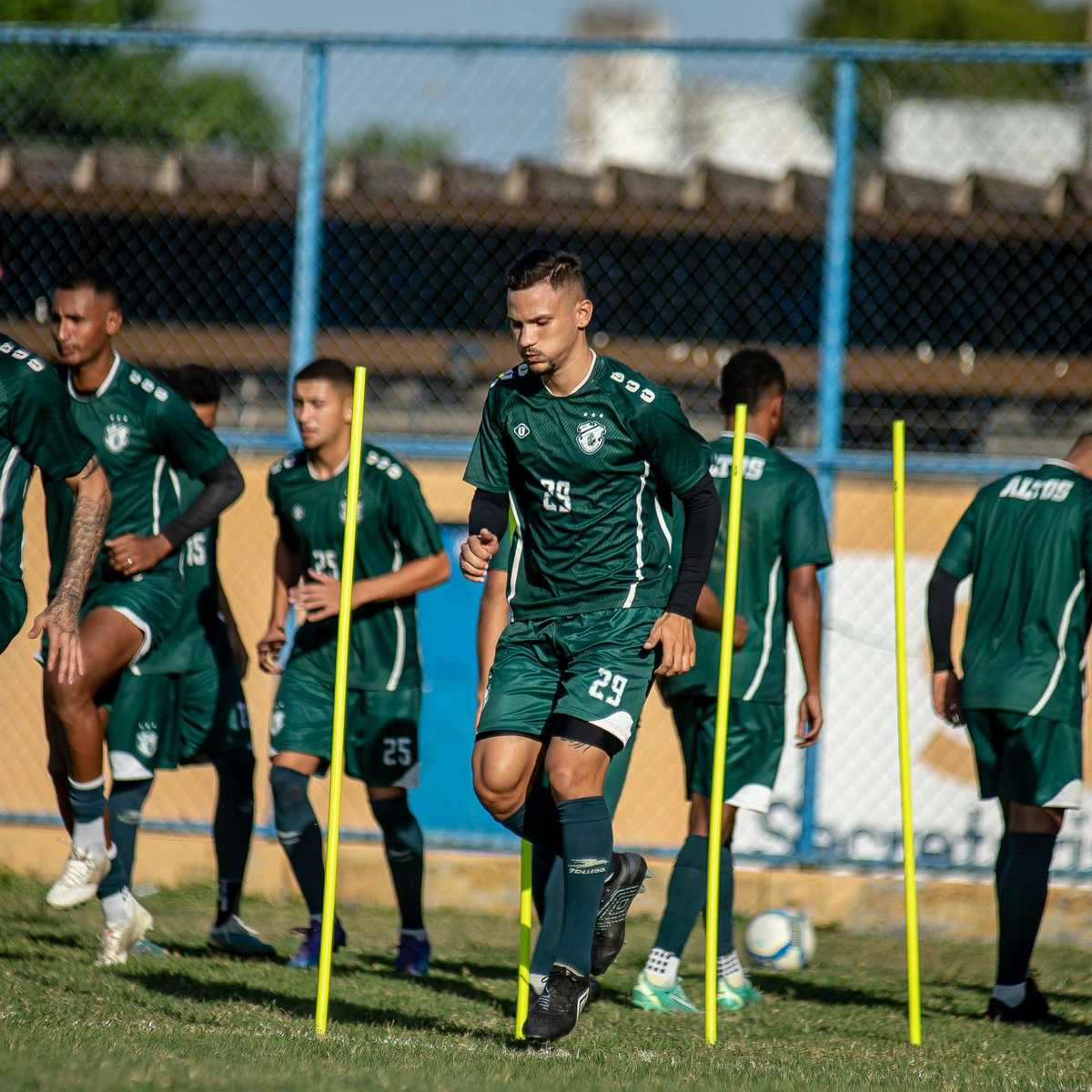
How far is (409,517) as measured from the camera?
584 centimetres

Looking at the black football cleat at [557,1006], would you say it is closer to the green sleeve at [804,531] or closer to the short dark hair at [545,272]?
the short dark hair at [545,272]

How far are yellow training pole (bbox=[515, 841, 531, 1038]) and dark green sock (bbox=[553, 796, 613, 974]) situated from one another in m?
0.34

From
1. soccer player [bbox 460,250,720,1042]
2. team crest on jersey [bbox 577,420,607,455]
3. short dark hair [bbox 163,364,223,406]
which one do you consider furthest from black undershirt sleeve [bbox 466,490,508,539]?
short dark hair [bbox 163,364,223,406]

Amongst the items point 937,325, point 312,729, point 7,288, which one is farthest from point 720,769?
point 937,325

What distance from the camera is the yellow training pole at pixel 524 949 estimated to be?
4441mm

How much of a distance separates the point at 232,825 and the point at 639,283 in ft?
18.5

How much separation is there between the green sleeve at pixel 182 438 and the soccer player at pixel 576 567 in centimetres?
→ 160

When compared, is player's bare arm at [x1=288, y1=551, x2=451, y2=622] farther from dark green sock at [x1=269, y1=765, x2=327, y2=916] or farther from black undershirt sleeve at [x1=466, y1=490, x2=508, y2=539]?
black undershirt sleeve at [x1=466, y1=490, x2=508, y2=539]

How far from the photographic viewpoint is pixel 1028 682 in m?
5.38

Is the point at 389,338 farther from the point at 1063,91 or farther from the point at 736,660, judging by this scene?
the point at 736,660

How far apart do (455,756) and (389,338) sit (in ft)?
11.9

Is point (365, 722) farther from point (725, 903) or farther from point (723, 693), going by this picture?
point (723, 693)

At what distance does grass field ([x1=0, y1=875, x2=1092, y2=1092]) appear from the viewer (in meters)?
3.67

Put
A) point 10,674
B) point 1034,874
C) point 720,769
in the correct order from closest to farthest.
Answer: point 720,769
point 1034,874
point 10,674
